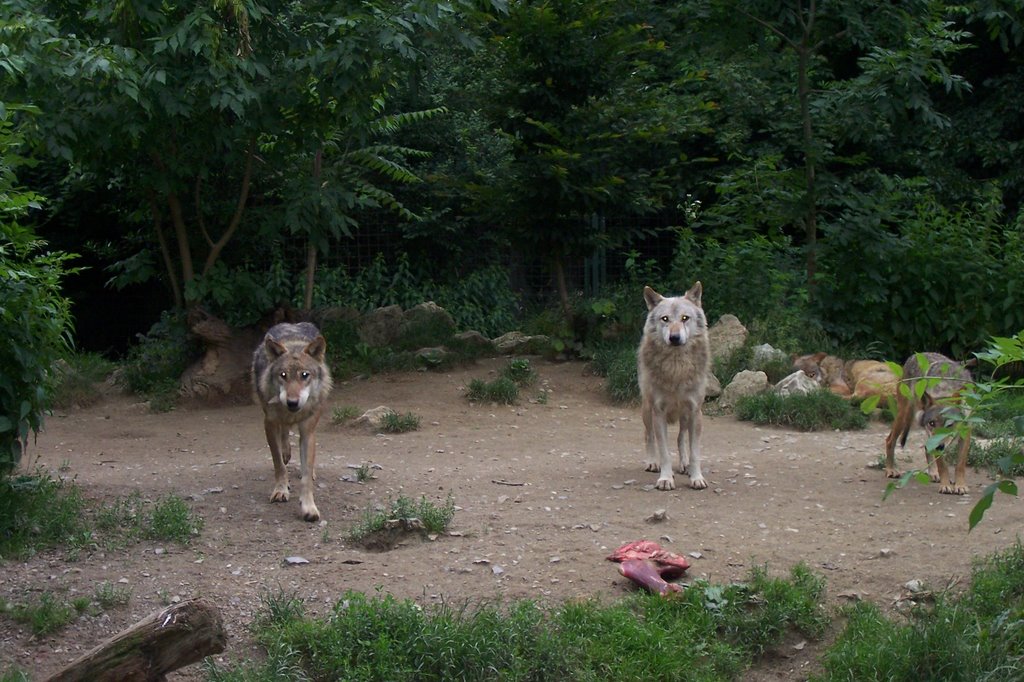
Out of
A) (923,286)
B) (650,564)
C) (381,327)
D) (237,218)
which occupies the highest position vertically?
(237,218)

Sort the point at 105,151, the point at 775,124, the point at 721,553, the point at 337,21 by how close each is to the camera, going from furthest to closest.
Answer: the point at 775,124 → the point at 105,151 → the point at 337,21 → the point at 721,553

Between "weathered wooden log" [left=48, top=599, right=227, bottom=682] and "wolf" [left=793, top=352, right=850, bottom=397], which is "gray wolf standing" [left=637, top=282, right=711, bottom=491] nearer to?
"wolf" [left=793, top=352, right=850, bottom=397]

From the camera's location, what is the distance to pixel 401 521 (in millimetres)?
6570

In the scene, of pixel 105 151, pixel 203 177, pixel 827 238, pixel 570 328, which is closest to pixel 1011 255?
pixel 827 238

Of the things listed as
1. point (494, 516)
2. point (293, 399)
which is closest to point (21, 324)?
point (293, 399)

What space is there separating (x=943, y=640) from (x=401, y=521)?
3163 millimetres

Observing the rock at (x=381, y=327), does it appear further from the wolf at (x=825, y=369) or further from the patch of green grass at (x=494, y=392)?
the wolf at (x=825, y=369)

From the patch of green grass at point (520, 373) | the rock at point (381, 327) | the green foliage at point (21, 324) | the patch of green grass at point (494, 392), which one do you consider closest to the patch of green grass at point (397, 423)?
the patch of green grass at point (494, 392)

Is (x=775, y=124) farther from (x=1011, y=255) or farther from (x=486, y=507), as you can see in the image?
(x=486, y=507)

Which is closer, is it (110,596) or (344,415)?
(110,596)

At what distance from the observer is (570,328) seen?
1305cm

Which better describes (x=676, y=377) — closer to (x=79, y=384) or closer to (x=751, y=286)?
(x=751, y=286)

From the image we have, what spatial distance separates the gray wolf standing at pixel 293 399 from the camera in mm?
6945

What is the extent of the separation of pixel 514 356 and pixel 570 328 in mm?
817
